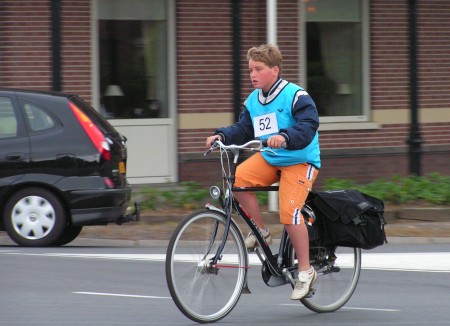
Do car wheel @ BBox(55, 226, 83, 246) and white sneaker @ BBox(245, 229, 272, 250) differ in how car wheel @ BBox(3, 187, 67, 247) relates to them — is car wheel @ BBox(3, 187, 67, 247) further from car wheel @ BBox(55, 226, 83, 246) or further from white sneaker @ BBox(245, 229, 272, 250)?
white sneaker @ BBox(245, 229, 272, 250)

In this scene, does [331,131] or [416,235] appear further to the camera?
[331,131]

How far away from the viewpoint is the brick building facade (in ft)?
46.9

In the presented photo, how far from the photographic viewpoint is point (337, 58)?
16328mm

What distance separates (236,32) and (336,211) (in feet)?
24.6

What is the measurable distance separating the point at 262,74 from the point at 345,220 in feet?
3.57

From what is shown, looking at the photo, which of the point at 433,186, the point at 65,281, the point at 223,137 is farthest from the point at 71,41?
the point at 223,137

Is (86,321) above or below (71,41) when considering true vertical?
below

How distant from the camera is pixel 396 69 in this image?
1616 centimetres

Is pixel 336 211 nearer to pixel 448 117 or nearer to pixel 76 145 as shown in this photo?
pixel 76 145

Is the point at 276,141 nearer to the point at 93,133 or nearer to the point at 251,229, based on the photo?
the point at 251,229

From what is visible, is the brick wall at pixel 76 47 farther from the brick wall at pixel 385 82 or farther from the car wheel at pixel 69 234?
the car wheel at pixel 69 234

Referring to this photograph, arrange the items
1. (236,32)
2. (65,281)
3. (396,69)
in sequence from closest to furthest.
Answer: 1. (65,281)
2. (236,32)
3. (396,69)

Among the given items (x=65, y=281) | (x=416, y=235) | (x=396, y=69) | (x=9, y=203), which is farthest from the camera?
(x=396, y=69)

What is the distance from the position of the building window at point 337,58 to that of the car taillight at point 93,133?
20.2 ft
